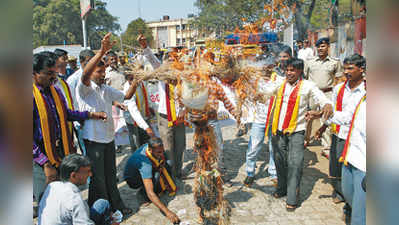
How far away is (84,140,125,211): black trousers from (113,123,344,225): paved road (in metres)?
0.42

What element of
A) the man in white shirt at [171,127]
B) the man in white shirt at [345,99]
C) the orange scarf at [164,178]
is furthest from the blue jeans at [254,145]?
the orange scarf at [164,178]

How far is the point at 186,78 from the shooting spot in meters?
2.74

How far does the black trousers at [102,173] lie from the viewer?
11.6 feet

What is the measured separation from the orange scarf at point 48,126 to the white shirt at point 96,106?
0.28m

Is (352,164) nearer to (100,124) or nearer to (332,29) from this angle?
(100,124)

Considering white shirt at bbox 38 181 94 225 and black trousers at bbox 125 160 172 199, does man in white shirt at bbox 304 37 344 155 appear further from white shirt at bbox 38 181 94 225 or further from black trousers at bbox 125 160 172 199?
white shirt at bbox 38 181 94 225

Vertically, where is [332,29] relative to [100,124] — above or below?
above

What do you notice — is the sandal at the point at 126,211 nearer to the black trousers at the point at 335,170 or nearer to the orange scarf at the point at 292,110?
the orange scarf at the point at 292,110

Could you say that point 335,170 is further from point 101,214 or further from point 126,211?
point 101,214

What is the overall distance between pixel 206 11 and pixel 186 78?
788 mm

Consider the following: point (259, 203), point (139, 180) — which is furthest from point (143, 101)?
point (259, 203)
